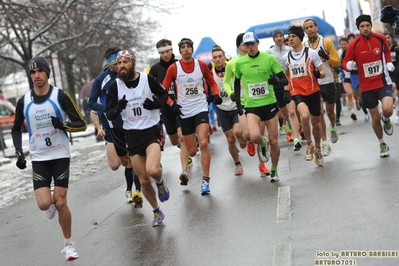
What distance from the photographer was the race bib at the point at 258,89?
10859mm

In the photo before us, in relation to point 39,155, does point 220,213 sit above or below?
below

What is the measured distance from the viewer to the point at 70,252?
25.5ft

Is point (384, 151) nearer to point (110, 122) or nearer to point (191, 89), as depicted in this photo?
point (191, 89)

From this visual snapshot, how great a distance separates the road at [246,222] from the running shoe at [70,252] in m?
0.09

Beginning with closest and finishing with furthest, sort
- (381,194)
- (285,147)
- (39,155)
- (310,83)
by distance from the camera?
1. (39,155)
2. (381,194)
3. (310,83)
4. (285,147)

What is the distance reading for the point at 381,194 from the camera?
8.64m

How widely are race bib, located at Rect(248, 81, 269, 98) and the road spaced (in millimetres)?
1202

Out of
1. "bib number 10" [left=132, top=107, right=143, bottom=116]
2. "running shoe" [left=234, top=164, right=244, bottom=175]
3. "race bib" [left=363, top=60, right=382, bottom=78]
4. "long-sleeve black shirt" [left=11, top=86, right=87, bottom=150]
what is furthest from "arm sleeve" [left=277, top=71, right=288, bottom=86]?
"long-sleeve black shirt" [left=11, top=86, right=87, bottom=150]

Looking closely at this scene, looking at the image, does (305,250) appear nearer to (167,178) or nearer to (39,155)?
(39,155)

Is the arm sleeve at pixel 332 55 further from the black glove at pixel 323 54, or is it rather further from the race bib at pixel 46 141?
the race bib at pixel 46 141

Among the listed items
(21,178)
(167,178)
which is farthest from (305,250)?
(21,178)

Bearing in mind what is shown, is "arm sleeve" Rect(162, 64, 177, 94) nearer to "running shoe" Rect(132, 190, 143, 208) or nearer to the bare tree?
"running shoe" Rect(132, 190, 143, 208)

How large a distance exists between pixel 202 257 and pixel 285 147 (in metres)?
8.71

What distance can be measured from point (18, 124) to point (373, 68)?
546cm
